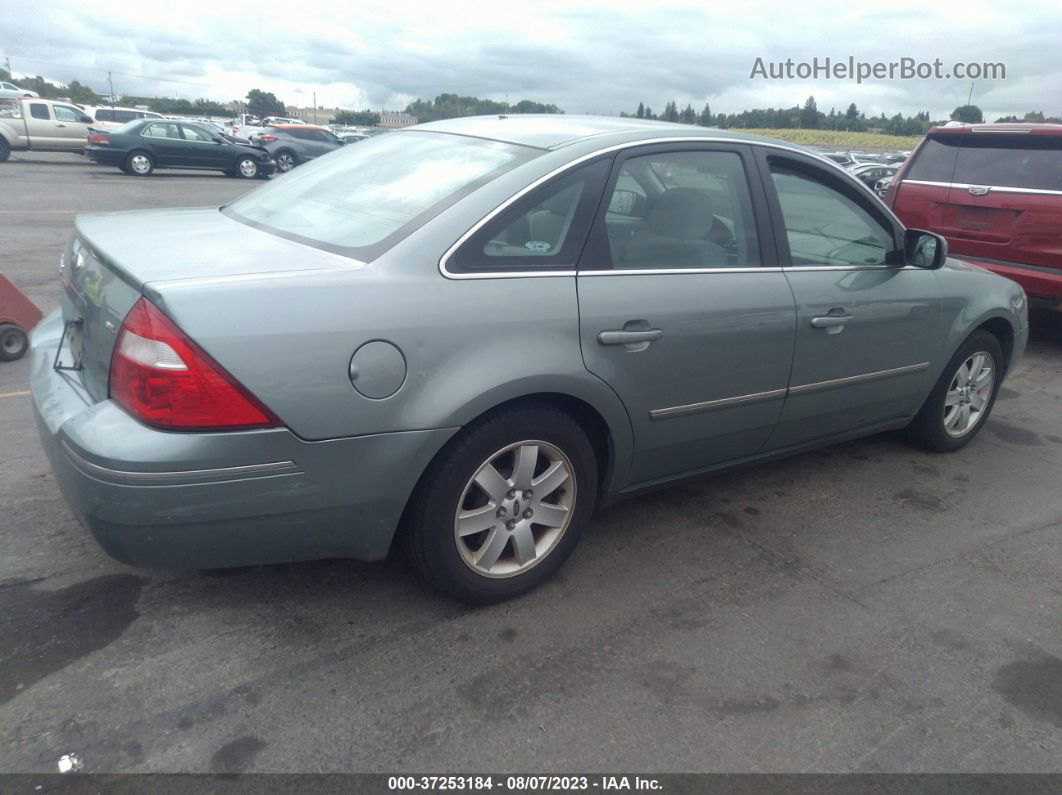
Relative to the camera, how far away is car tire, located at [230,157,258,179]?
23.0 metres

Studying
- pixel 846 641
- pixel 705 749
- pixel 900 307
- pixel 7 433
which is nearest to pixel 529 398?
pixel 705 749

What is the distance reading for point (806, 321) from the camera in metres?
3.62

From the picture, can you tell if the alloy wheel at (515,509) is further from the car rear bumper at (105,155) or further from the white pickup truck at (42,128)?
the white pickup truck at (42,128)

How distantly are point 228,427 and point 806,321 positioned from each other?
239 cm

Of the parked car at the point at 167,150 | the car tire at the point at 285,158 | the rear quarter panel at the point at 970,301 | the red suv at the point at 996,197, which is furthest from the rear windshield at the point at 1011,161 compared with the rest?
the car tire at the point at 285,158

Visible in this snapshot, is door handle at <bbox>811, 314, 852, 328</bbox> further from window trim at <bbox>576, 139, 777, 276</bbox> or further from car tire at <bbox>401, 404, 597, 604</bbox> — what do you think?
car tire at <bbox>401, 404, 597, 604</bbox>

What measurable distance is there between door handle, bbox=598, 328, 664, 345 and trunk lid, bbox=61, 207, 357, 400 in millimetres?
901

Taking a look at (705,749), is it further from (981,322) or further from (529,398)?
(981,322)

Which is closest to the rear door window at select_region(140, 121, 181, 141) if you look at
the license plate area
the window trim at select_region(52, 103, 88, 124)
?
the window trim at select_region(52, 103, 88, 124)

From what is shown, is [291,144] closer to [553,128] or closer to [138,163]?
[138,163]

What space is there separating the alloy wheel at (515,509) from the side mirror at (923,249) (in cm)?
220

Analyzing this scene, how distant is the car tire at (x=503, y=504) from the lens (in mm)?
2732

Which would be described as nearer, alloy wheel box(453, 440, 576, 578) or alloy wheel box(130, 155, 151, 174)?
alloy wheel box(453, 440, 576, 578)

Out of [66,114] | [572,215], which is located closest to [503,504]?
[572,215]
